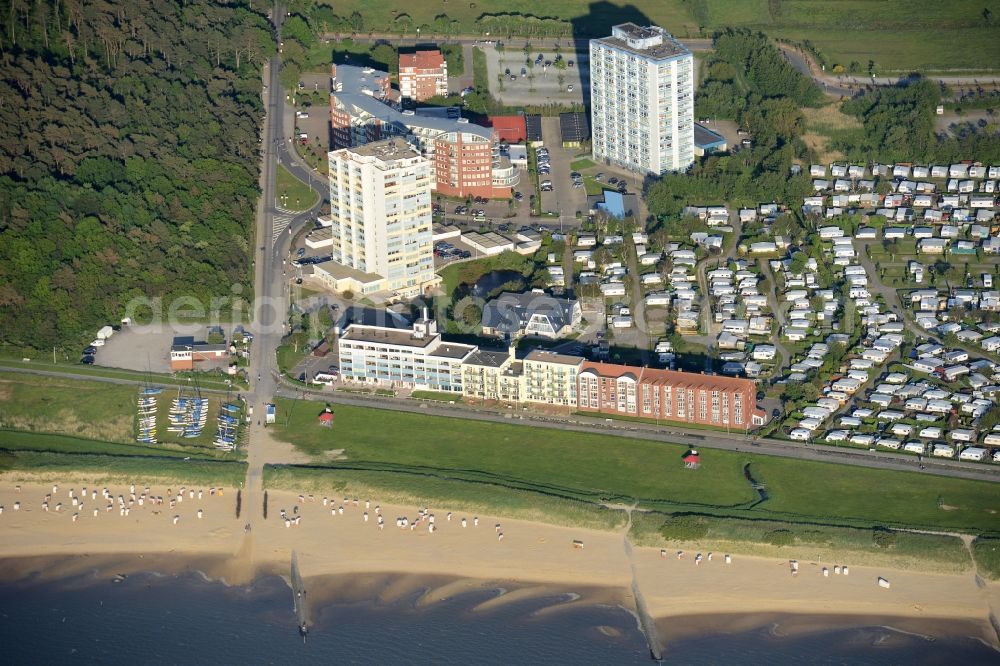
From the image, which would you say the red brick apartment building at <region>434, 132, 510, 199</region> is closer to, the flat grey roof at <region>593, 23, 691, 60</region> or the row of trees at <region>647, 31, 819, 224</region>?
the row of trees at <region>647, 31, 819, 224</region>

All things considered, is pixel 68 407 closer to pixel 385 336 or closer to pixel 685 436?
pixel 385 336

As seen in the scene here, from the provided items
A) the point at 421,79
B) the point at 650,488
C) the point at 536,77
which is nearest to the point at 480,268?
the point at 650,488

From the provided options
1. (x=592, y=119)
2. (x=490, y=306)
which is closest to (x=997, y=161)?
(x=592, y=119)

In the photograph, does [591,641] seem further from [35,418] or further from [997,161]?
[997,161]

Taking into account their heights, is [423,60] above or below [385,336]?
above

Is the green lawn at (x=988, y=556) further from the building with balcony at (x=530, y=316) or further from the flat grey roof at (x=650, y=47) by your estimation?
the flat grey roof at (x=650, y=47)

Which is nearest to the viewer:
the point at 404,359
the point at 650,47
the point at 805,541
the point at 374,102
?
the point at 805,541
